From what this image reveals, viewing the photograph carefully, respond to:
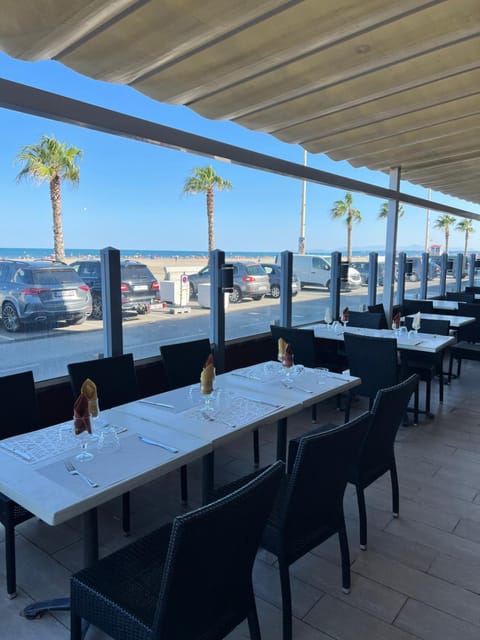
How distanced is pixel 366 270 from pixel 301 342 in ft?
10.5

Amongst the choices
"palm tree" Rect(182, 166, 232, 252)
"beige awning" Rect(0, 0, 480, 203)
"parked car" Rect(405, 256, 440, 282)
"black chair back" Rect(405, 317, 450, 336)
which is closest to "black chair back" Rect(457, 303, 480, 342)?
"black chair back" Rect(405, 317, 450, 336)

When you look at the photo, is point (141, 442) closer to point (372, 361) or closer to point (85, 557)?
point (85, 557)

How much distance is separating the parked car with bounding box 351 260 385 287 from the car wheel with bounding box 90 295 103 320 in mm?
4471

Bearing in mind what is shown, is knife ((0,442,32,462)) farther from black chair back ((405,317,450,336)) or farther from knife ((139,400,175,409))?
black chair back ((405,317,450,336))

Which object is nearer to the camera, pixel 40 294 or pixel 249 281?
pixel 40 294

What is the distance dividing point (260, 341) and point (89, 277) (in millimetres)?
2266

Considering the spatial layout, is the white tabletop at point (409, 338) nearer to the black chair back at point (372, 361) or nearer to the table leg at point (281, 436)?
the black chair back at point (372, 361)

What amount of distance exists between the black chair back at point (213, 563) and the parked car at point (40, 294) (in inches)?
90.9

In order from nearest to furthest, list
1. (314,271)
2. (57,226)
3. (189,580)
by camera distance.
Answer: (189,580), (57,226), (314,271)

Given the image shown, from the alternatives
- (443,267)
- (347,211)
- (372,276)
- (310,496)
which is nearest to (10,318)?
(310,496)

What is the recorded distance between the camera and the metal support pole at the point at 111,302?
3268 millimetres

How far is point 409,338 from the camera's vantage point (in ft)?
14.9

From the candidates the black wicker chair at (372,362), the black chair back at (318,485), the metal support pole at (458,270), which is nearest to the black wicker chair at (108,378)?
the black chair back at (318,485)

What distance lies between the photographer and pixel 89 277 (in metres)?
3.30
